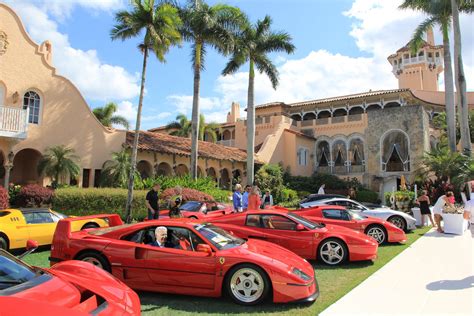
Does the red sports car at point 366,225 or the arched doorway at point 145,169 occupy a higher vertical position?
the arched doorway at point 145,169

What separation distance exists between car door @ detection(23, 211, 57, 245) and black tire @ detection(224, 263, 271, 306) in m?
6.35

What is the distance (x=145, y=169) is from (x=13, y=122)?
28.6 ft

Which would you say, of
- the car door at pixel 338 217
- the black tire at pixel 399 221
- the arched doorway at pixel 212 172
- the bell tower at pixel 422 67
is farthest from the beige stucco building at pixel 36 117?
the bell tower at pixel 422 67

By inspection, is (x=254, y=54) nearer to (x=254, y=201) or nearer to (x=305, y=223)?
(x=254, y=201)

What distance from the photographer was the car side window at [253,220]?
26.0 feet

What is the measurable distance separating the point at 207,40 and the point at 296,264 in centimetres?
1787

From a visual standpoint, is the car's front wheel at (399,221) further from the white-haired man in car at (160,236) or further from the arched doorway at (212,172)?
the arched doorway at (212,172)

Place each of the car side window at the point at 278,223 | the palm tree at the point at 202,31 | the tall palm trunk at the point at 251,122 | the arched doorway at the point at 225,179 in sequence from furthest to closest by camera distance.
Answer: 1. the arched doorway at the point at 225,179
2. the tall palm trunk at the point at 251,122
3. the palm tree at the point at 202,31
4. the car side window at the point at 278,223

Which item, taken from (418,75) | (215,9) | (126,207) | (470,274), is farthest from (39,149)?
(418,75)

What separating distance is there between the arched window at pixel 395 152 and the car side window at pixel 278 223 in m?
27.0

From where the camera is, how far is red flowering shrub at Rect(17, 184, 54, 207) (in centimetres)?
1412

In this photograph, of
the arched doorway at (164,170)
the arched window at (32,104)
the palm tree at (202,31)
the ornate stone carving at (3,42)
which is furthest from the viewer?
the arched doorway at (164,170)

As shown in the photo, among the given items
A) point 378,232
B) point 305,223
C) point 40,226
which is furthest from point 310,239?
point 40,226

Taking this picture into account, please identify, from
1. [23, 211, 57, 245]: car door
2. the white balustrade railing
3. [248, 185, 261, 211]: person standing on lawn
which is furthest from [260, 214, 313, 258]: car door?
the white balustrade railing
